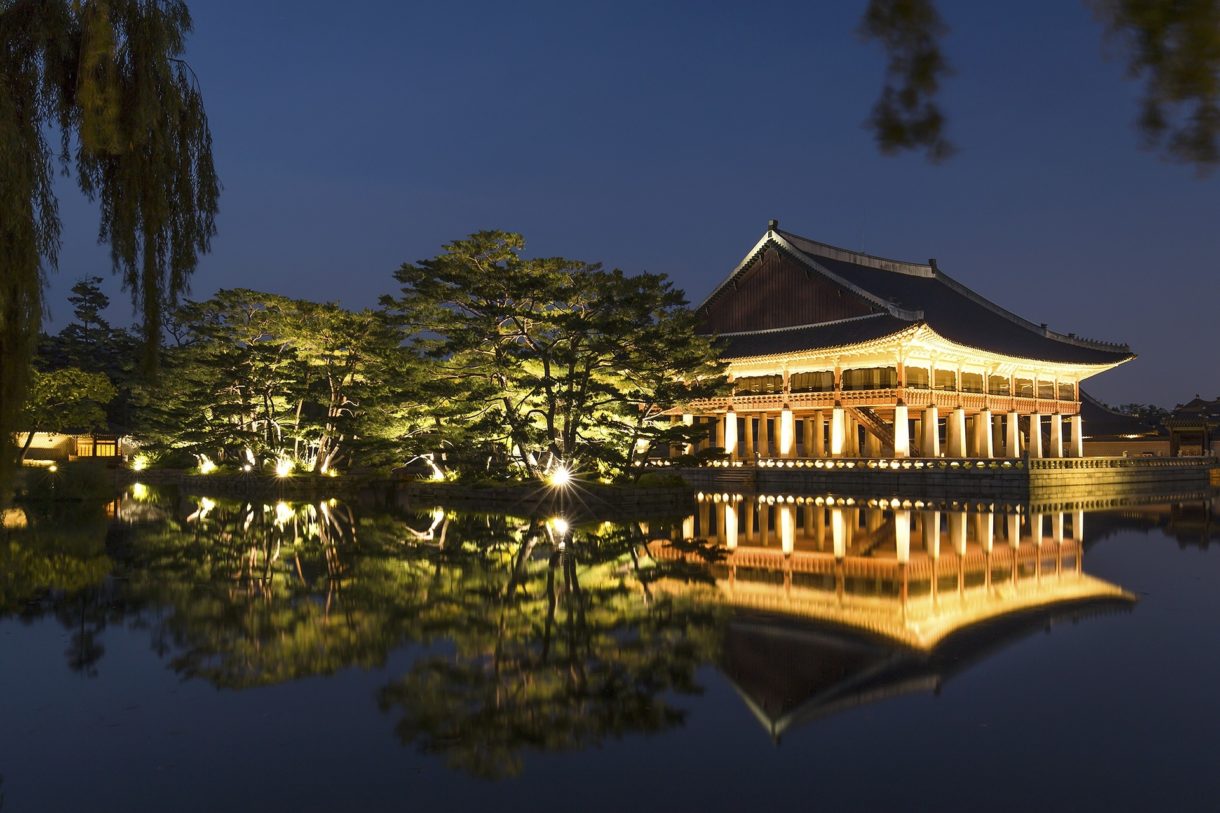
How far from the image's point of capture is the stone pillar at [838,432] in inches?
1698

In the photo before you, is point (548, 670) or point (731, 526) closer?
point (548, 670)

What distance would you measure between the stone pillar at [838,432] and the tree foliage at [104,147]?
130 ft

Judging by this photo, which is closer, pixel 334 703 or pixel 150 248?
pixel 150 248

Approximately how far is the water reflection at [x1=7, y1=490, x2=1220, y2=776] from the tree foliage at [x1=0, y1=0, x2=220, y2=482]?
3.80 m

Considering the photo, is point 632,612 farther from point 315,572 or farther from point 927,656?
point 315,572

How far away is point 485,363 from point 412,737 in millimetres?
22653

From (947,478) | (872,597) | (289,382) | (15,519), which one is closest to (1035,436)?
(947,478)

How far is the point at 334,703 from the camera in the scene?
7500 millimetres

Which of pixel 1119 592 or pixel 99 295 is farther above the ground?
pixel 99 295

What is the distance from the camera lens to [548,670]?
8.37 m

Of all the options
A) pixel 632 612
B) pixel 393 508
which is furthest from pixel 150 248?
pixel 393 508

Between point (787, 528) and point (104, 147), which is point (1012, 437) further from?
point (104, 147)

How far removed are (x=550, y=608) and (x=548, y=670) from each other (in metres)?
3.07

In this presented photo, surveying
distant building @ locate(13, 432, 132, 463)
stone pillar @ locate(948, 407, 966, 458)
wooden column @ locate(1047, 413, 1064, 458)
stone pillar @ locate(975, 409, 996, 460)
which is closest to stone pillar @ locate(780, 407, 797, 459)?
stone pillar @ locate(948, 407, 966, 458)
